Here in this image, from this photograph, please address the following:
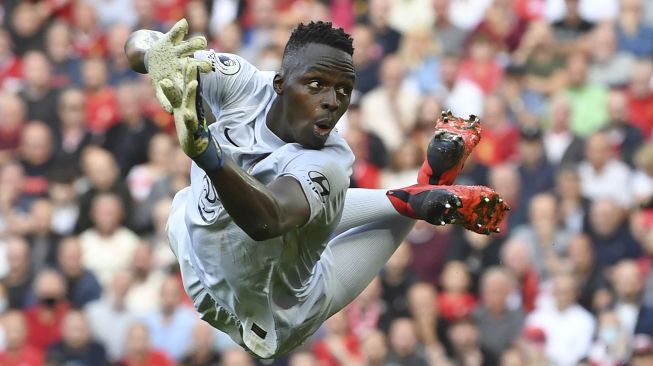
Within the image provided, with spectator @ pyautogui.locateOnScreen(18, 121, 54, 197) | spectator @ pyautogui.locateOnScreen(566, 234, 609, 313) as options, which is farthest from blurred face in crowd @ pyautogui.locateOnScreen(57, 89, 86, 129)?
spectator @ pyautogui.locateOnScreen(566, 234, 609, 313)

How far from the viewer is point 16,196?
12.0 meters

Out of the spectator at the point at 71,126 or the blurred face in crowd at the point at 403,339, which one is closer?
the blurred face in crowd at the point at 403,339

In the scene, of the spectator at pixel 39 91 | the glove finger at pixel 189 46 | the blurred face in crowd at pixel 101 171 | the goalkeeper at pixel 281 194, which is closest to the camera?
the glove finger at pixel 189 46

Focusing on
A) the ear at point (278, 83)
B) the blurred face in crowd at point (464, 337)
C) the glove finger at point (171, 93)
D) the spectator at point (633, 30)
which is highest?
the glove finger at point (171, 93)

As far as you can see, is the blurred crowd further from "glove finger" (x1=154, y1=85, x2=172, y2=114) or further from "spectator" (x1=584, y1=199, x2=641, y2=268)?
"glove finger" (x1=154, y1=85, x2=172, y2=114)

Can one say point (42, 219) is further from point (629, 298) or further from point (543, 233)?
point (629, 298)

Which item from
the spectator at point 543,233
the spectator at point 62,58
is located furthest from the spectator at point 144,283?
the spectator at point 543,233

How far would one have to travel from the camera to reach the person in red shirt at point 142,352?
35.6 ft

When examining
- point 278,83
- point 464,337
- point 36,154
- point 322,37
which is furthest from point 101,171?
point 322,37

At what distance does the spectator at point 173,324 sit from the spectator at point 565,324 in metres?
2.43

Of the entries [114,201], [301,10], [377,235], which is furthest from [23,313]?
[377,235]

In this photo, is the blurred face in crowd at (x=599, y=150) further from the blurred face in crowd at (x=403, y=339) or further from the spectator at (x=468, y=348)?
the blurred face in crowd at (x=403, y=339)

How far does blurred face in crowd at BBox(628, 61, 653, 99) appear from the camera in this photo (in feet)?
37.8

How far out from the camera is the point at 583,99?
11750 millimetres
